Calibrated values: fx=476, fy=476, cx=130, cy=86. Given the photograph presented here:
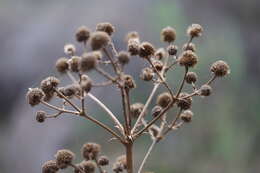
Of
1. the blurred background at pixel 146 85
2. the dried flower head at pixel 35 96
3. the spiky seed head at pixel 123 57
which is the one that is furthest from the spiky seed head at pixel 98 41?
the blurred background at pixel 146 85

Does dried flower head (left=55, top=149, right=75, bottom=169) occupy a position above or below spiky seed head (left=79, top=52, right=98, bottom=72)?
below

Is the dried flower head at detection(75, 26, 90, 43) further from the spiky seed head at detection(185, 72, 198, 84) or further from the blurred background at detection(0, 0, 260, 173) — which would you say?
the blurred background at detection(0, 0, 260, 173)

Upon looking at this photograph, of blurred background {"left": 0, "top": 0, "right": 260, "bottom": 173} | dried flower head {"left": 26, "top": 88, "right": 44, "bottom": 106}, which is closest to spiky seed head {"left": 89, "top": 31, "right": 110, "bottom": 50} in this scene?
dried flower head {"left": 26, "top": 88, "right": 44, "bottom": 106}

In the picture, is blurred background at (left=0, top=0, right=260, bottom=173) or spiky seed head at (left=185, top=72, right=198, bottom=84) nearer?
spiky seed head at (left=185, top=72, right=198, bottom=84)

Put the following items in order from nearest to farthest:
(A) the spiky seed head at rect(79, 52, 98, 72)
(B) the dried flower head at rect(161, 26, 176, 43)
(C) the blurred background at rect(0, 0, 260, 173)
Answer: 1. (A) the spiky seed head at rect(79, 52, 98, 72)
2. (B) the dried flower head at rect(161, 26, 176, 43)
3. (C) the blurred background at rect(0, 0, 260, 173)

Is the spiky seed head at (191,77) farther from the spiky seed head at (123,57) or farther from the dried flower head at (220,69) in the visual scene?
the spiky seed head at (123,57)

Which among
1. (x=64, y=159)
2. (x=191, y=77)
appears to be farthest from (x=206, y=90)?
(x=64, y=159)

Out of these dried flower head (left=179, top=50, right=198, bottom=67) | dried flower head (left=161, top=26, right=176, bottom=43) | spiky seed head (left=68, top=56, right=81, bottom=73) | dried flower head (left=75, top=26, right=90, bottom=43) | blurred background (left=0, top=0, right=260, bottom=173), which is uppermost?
blurred background (left=0, top=0, right=260, bottom=173)

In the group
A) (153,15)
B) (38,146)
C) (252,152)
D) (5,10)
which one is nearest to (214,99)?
(252,152)

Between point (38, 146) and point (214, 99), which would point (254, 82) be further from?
point (38, 146)
